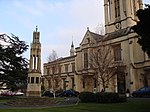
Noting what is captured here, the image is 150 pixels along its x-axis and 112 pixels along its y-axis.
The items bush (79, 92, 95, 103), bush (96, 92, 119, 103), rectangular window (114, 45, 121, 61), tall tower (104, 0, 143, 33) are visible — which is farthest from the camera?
tall tower (104, 0, 143, 33)

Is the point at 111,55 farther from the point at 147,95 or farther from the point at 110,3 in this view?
the point at 110,3

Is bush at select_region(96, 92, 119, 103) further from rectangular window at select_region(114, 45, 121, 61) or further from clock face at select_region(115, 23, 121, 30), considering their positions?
clock face at select_region(115, 23, 121, 30)

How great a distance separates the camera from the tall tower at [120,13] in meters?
51.2

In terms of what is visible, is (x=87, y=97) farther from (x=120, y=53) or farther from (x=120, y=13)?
(x=120, y=13)

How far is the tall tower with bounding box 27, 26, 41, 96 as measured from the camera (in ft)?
96.2

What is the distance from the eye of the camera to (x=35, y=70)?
2978 cm

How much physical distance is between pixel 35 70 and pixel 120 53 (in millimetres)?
23394

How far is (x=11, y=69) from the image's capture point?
138 ft

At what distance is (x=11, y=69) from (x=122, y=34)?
990 inches

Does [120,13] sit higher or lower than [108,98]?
higher

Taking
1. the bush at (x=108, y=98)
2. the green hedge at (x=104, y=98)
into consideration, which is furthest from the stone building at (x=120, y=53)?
the bush at (x=108, y=98)

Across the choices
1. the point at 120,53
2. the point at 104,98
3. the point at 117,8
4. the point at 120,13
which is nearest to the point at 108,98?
the point at 104,98

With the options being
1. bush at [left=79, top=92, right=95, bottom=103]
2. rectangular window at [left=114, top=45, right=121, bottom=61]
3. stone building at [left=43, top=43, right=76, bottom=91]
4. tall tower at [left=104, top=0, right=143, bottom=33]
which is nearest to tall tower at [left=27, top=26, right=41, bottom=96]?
bush at [left=79, top=92, right=95, bottom=103]

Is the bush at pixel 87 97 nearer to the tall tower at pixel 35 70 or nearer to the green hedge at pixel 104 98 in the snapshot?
the green hedge at pixel 104 98
